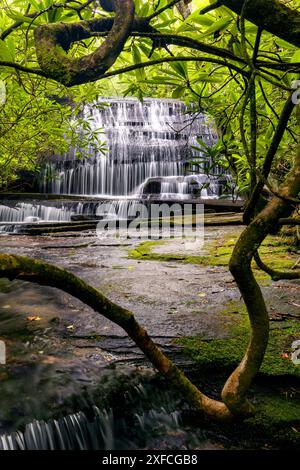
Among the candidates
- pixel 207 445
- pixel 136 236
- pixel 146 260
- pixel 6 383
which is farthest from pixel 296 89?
pixel 136 236

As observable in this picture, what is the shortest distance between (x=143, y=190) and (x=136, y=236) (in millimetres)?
8032

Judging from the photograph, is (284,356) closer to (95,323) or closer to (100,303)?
(95,323)

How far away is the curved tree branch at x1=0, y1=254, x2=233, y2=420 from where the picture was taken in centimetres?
93

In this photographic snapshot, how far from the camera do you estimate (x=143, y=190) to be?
1588 cm

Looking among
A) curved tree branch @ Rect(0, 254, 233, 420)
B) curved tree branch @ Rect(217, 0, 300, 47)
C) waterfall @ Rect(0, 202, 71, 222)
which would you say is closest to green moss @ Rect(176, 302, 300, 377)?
curved tree branch @ Rect(0, 254, 233, 420)

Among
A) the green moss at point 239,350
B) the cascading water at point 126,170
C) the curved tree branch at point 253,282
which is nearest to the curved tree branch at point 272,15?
the curved tree branch at point 253,282

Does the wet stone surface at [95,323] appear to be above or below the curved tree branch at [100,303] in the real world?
below

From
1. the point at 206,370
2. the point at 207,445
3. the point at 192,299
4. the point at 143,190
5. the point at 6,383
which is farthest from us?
the point at 143,190

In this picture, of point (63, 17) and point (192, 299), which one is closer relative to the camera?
point (63, 17)

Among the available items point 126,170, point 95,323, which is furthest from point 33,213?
point 95,323

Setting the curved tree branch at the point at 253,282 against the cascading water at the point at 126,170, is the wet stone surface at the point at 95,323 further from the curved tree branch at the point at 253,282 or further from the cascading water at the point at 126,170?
the cascading water at the point at 126,170

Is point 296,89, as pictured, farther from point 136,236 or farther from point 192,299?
point 136,236

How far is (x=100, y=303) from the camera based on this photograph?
1.11 meters

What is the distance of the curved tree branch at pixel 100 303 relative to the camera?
3.06 feet
